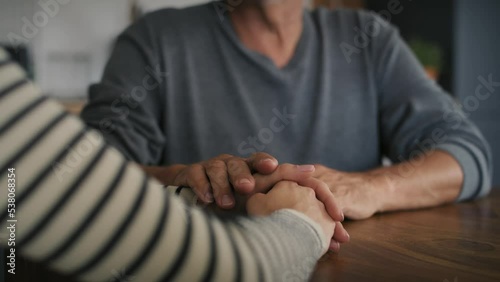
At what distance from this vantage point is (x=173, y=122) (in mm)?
976

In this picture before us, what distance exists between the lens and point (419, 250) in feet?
1.59

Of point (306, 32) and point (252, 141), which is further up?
point (306, 32)

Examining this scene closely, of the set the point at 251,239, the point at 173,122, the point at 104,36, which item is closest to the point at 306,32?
the point at 173,122

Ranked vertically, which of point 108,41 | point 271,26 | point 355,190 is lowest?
point 108,41

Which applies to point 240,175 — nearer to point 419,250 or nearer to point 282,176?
point 282,176

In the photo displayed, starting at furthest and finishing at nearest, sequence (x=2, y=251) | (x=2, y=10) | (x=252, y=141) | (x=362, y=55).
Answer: (x=2, y=10) < (x=362, y=55) < (x=252, y=141) < (x=2, y=251)

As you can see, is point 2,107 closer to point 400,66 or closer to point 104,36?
point 400,66

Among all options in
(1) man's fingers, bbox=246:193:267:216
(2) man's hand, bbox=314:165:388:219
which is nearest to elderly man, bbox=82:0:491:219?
(2) man's hand, bbox=314:165:388:219

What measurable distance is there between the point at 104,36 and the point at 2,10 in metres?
0.50

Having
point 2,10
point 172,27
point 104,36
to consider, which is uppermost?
point 172,27

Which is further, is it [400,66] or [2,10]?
[2,10]

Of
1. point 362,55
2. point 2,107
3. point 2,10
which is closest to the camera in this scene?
point 2,107

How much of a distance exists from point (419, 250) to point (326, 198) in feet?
0.35

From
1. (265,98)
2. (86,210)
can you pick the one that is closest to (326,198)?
(86,210)
